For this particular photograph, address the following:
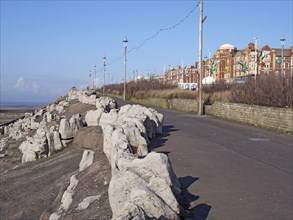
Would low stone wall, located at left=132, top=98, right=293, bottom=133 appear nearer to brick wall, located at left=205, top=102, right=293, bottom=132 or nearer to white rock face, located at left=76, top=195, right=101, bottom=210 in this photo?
brick wall, located at left=205, top=102, right=293, bottom=132

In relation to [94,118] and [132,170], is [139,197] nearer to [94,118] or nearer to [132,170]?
[132,170]

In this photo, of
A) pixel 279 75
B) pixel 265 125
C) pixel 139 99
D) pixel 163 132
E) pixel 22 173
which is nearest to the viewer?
pixel 22 173

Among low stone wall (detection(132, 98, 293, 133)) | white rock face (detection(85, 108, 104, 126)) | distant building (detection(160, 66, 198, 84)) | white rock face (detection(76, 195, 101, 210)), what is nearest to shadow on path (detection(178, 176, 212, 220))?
white rock face (detection(76, 195, 101, 210))

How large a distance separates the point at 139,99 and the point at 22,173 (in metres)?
46.4

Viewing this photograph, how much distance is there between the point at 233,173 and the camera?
9.95 meters

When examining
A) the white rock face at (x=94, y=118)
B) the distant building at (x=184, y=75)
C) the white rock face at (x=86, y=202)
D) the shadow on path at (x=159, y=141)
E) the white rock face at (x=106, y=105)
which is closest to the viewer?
the white rock face at (x=86, y=202)

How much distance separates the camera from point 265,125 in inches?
858

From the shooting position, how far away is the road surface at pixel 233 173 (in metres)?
7.23

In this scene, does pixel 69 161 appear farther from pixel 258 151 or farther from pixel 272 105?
pixel 272 105

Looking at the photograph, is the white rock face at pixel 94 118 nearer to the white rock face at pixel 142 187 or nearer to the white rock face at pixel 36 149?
the white rock face at pixel 36 149

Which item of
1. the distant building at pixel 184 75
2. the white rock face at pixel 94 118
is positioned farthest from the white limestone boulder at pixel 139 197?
the distant building at pixel 184 75

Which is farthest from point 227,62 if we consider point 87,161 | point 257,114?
point 87,161

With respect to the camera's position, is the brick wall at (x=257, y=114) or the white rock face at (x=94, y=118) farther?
the brick wall at (x=257, y=114)

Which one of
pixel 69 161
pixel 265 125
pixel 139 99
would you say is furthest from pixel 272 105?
pixel 139 99
